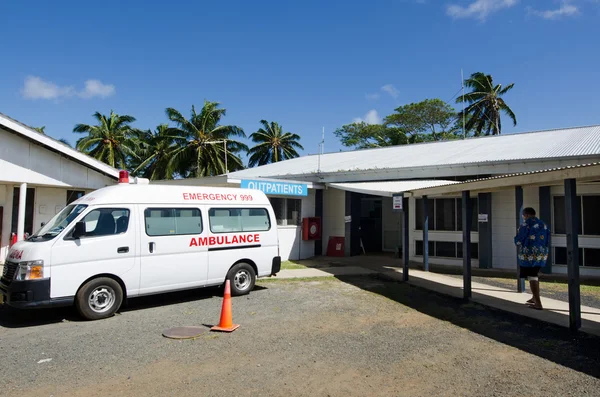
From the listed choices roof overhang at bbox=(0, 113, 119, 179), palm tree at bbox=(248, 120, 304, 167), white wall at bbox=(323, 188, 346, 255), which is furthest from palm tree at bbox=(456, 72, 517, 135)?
roof overhang at bbox=(0, 113, 119, 179)

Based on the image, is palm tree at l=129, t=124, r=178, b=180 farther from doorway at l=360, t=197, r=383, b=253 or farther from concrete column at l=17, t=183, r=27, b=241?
concrete column at l=17, t=183, r=27, b=241

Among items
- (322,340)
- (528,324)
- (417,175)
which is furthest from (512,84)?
(322,340)

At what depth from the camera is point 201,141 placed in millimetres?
33219

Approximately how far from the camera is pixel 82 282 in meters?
6.60

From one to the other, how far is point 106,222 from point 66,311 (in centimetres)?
188

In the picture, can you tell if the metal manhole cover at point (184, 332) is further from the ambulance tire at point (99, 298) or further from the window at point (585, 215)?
the window at point (585, 215)

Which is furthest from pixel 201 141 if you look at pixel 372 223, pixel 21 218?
pixel 21 218

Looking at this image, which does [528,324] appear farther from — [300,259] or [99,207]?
[300,259]

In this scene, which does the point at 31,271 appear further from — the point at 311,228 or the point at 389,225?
the point at 389,225

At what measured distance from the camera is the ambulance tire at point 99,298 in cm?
660

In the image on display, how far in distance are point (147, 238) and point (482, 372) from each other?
5706 millimetres

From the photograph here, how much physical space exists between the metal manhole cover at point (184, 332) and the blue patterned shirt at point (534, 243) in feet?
19.1

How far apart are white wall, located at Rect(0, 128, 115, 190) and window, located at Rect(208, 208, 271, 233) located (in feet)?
22.7

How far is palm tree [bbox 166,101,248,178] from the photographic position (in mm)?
33013
